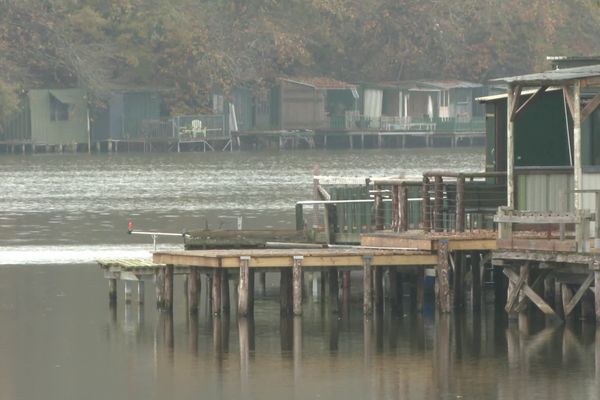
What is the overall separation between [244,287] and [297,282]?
817 mm

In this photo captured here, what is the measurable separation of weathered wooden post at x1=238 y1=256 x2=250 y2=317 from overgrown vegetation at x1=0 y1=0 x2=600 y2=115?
83.8 metres

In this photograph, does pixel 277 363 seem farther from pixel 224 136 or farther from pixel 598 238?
pixel 224 136

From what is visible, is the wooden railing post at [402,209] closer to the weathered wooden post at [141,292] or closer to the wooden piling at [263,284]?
the wooden piling at [263,284]

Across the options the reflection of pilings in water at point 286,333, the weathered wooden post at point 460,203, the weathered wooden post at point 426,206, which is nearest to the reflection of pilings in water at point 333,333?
the reflection of pilings in water at point 286,333

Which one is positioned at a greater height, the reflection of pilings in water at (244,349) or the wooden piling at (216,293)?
the wooden piling at (216,293)

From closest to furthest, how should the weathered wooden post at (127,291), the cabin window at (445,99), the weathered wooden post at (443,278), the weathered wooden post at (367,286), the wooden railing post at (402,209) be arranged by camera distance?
the weathered wooden post at (443,278)
the weathered wooden post at (367,286)
the wooden railing post at (402,209)
the weathered wooden post at (127,291)
the cabin window at (445,99)

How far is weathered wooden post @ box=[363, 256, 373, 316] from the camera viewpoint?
114 ft

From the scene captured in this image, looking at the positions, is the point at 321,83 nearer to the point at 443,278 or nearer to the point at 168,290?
the point at 168,290

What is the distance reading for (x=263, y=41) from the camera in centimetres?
13338

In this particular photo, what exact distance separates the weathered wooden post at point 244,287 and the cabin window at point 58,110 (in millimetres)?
90364

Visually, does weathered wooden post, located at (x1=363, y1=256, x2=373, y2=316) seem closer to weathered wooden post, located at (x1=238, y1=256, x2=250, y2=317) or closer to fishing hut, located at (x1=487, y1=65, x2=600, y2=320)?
→ weathered wooden post, located at (x1=238, y1=256, x2=250, y2=317)

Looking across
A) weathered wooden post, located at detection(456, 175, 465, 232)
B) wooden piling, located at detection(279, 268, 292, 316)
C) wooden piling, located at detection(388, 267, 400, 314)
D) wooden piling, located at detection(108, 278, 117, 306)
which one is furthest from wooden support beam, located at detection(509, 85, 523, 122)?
wooden piling, located at detection(108, 278, 117, 306)

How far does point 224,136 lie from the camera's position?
130000 millimetres

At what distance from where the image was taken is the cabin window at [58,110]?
410 feet
